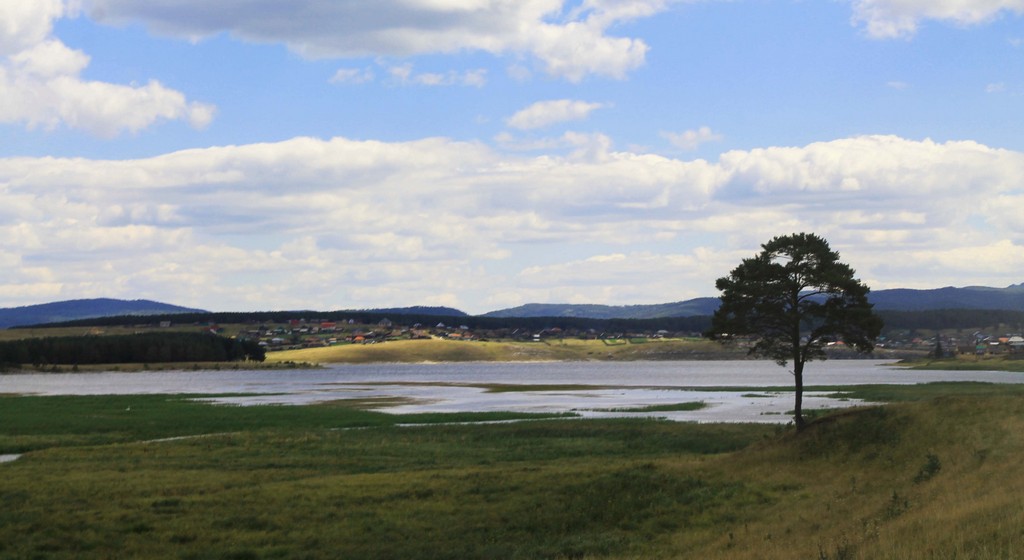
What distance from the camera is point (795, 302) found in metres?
54.4

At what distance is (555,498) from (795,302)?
82.4 ft

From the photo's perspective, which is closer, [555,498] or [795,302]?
[555,498]

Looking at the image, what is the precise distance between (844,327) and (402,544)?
3256 cm

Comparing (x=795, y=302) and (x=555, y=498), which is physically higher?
(x=795, y=302)

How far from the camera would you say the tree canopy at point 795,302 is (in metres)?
53.0

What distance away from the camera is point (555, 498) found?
1356 inches

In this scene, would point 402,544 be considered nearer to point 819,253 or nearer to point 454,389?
point 819,253

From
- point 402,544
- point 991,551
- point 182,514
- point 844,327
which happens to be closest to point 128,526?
point 182,514

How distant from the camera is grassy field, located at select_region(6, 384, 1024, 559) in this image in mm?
25891

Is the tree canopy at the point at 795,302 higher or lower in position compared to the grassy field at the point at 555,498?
higher

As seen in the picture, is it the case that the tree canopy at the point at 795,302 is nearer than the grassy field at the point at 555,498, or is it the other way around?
the grassy field at the point at 555,498

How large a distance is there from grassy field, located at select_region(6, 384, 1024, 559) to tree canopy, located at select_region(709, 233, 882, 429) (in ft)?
22.6

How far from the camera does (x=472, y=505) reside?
33875 millimetres

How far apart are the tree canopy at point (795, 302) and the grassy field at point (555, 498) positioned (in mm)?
6903
